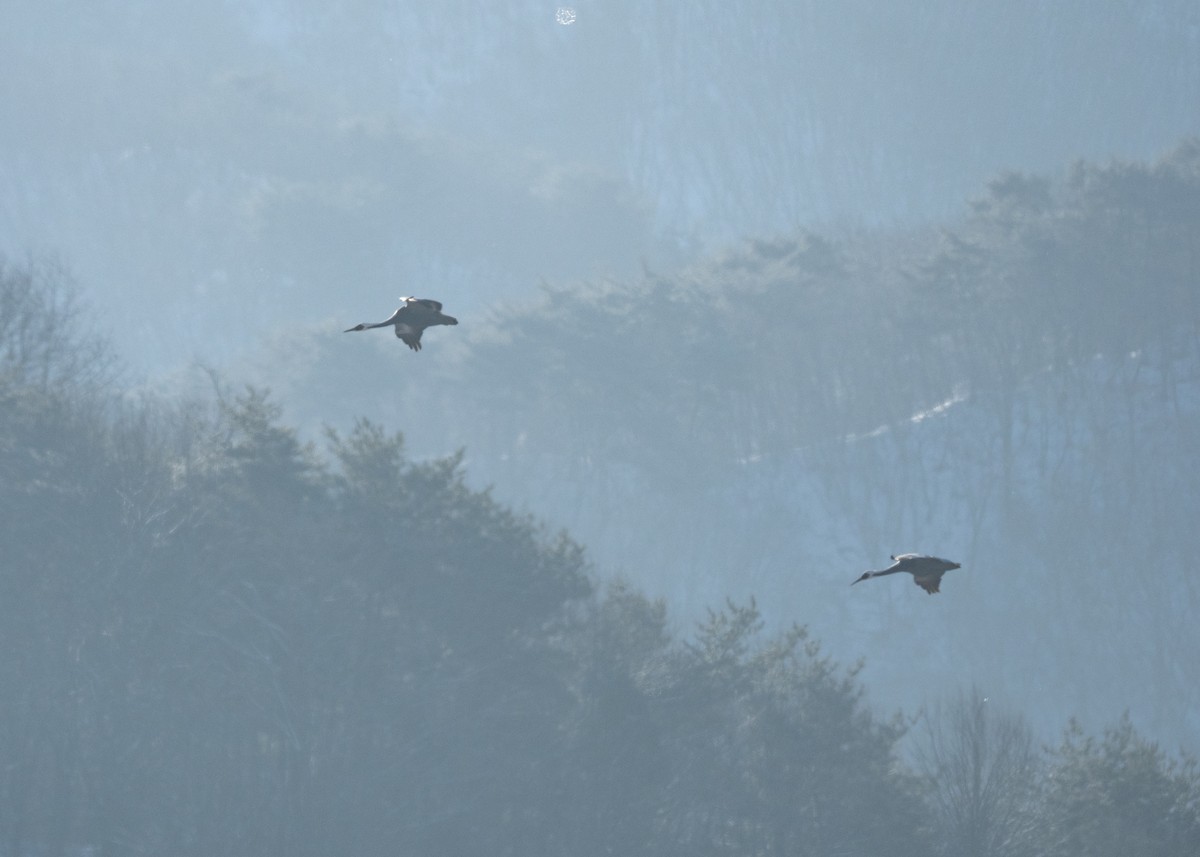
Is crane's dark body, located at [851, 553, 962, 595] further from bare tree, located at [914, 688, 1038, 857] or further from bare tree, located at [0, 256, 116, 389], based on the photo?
bare tree, located at [0, 256, 116, 389]

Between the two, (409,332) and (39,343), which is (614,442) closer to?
(39,343)

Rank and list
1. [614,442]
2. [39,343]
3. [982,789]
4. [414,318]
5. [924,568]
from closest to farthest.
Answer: [414,318] < [924,568] < [982,789] < [39,343] < [614,442]

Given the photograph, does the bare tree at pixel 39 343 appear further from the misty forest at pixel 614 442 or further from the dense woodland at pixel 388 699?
the dense woodland at pixel 388 699

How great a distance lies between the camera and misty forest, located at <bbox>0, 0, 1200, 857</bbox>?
24.1 meters

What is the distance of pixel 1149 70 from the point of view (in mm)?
98625

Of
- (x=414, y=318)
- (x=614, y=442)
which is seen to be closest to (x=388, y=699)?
(x=414, y=318)

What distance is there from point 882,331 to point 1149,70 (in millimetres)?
55873

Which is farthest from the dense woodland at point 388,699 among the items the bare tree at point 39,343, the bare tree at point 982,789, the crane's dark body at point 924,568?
the crane's dark body at point 924,568

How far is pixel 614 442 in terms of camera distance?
1907 inches

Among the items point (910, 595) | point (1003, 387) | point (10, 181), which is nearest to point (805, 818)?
point (910, 595)

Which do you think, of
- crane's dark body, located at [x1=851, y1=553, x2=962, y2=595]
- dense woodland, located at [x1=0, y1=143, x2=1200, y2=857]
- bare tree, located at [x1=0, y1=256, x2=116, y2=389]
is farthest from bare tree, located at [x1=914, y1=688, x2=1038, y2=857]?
bare tree, located at [x1=0, y1=256, x2=116, y2=389]

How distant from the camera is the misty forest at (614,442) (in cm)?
2412

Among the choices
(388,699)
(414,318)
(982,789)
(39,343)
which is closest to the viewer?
(414,318)

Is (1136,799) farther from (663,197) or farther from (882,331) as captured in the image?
(663,197)
